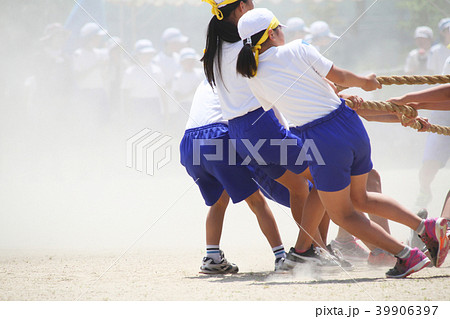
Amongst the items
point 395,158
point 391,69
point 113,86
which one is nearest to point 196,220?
point 113,86

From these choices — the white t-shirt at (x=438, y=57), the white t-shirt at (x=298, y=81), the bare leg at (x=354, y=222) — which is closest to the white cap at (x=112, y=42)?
the white t-shirt at (x=438, y=57)

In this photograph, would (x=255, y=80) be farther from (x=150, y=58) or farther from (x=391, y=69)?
(x=391, y=69)

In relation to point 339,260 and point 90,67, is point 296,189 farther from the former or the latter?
point 90,67

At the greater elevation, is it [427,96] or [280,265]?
[427,96]

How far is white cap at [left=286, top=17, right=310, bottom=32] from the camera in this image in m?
7.24

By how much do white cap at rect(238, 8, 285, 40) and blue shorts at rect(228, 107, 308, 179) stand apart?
40 cm

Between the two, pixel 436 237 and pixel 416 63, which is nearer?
pixel 436 237

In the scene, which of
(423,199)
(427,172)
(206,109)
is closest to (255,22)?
(206,109)

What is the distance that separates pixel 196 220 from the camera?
242 inches

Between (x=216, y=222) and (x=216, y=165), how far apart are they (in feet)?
1.26

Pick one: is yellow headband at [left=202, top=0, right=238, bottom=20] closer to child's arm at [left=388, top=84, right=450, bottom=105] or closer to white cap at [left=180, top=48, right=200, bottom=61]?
child's arm at [left=388, top=84, right=450, bottom=105]

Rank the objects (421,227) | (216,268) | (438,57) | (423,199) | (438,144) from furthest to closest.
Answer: (438,57) < (423,199) < (438,144) < (216,268) < (421,227)

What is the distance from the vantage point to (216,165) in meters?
2.79

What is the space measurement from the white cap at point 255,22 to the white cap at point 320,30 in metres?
5.07
